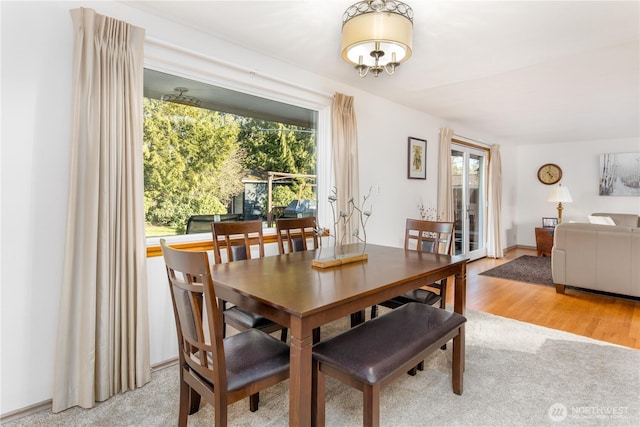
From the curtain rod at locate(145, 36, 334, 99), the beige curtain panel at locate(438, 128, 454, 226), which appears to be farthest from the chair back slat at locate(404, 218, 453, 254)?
the beige curtain panel at locate(438, 128, 454, 226)

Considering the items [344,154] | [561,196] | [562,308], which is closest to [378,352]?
[344,154]

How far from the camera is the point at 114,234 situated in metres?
1.97

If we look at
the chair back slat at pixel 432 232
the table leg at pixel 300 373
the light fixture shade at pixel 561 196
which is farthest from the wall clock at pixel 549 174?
the table leg at pixel 300 373

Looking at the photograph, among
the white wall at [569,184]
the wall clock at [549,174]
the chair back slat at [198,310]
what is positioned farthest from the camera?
the wall clock at [549,174]

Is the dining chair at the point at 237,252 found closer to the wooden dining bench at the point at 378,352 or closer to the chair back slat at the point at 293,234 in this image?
the chair back slat at the point at 293,234

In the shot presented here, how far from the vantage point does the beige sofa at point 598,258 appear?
3.55 meters

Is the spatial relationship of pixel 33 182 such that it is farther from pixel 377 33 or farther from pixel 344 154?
pixel 344 154

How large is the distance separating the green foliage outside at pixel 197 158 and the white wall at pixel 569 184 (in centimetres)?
657

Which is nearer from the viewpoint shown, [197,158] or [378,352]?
[378,352]

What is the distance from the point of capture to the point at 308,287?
156 centimetres

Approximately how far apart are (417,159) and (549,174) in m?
4.48

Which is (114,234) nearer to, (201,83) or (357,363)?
(201,83)

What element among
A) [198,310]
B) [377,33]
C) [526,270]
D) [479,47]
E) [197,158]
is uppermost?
[479,47]

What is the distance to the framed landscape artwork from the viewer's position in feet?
20.7
